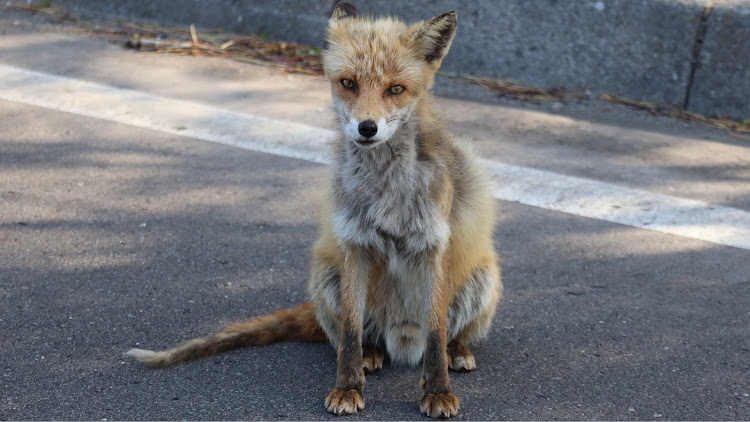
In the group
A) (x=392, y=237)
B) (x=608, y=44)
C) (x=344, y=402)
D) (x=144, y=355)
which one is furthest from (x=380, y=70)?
(x=608, y=44)

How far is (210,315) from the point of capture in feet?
14.2

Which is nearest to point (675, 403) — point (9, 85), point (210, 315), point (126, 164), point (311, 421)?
point (311, 421)

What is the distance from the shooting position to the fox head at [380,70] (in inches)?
137

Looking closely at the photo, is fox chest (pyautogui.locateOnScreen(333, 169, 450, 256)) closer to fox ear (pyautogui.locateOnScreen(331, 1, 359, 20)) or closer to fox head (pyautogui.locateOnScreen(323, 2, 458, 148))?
fox head (pyautogui.locateOnScreen(323, 2, 458, 148))

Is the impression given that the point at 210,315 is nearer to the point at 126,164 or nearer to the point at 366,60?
the point at 366,60

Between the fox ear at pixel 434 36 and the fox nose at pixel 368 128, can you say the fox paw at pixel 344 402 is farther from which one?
the fox ear at pixel 434 36

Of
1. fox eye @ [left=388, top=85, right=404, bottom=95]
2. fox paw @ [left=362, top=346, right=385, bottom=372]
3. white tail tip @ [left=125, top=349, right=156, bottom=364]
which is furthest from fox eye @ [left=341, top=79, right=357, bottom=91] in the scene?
white tail tip @ [left=125, top=349, right=156, bottom=364]

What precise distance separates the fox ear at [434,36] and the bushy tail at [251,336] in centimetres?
137

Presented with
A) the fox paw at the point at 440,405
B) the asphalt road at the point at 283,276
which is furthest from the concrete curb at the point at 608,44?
the fox paw at the point at 440,405

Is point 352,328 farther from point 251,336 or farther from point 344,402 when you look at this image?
point 251,336

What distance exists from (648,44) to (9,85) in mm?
5721

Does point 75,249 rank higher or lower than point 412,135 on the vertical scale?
lower

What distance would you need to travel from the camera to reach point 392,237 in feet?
12.1

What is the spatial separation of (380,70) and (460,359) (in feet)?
4.67
